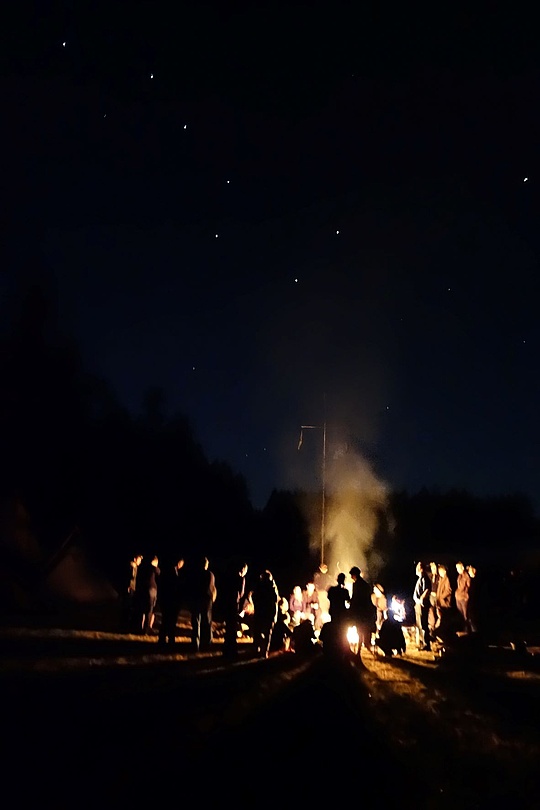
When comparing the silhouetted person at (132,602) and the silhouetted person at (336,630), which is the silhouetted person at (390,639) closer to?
the silhouetted person at (336,630)

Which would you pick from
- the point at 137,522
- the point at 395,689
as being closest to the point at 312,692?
the point at 395,689

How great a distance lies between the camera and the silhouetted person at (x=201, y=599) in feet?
46.8

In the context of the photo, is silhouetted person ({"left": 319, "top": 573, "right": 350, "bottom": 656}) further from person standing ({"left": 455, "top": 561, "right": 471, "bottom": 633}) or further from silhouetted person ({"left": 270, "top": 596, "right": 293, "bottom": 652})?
person standing ({"left": 455, "top": 561, "right": 471, "bottom": 633})

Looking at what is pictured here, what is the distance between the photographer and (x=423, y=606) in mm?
16672

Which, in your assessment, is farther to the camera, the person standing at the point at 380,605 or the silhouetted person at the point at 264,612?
the person standing at the point at 380,605

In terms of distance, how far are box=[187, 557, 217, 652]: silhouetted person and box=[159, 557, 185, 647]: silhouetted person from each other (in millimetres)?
475

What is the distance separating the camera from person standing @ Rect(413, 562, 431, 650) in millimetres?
16578

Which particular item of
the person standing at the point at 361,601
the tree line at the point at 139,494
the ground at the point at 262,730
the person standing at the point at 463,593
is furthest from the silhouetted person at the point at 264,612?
the tree line at the point at 139,494

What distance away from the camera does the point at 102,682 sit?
10383 millimetres

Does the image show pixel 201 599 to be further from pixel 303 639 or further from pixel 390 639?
pixel 390 639

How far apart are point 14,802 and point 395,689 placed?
705cm

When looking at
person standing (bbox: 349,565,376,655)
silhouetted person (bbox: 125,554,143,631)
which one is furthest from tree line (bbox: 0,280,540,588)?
person standing (bbox: 349,565,376,655)

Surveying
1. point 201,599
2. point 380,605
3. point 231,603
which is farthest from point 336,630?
point 380,605

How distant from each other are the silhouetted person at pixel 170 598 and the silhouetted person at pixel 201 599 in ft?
1.56
